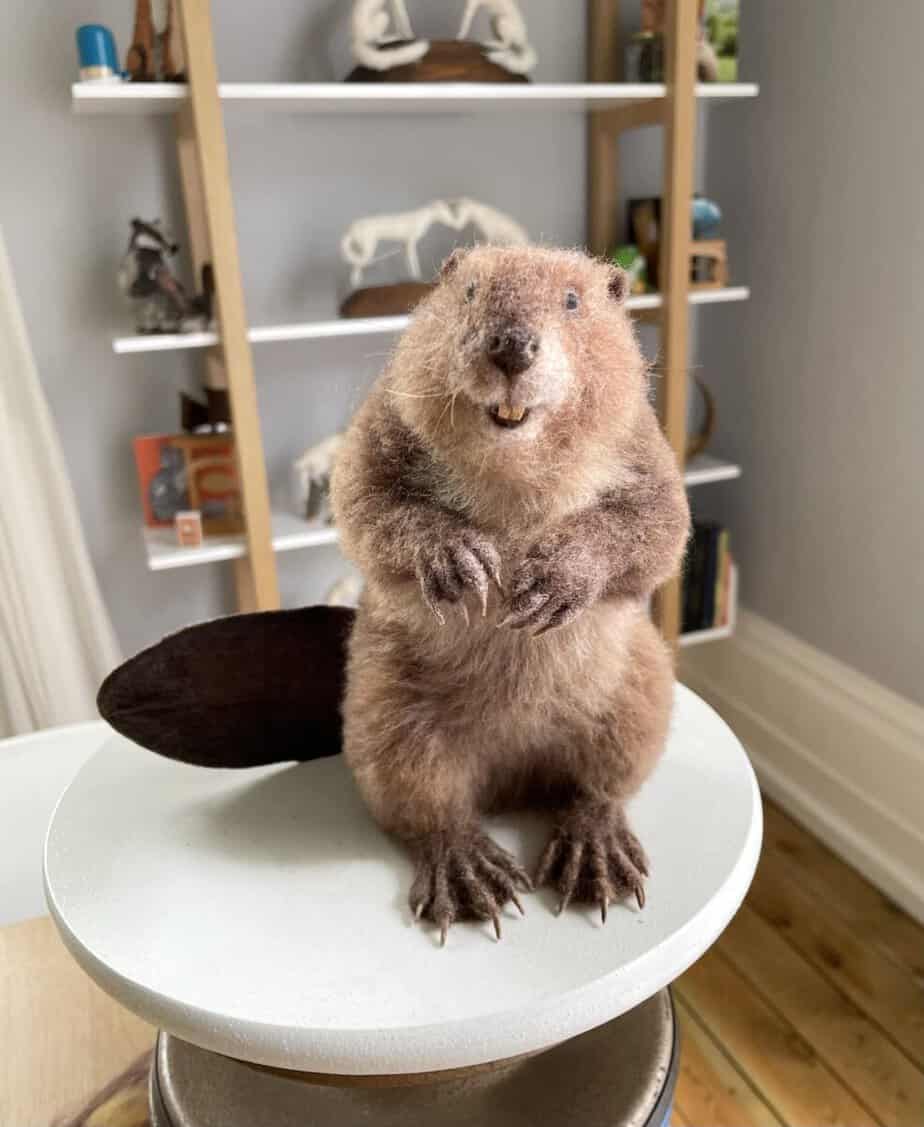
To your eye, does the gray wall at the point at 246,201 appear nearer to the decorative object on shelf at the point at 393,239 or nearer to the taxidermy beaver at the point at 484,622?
the decorative object on shelf at the point at 393,239

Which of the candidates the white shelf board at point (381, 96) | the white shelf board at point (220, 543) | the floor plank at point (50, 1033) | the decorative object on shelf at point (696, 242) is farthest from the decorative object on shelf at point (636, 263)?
the floor plank at point (50, 1033)

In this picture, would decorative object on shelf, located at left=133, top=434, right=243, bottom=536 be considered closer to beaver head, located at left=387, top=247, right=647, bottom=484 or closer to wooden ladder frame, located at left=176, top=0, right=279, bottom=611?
wooden ladder frame, located at left=176, top=0, right=279, bottom=611

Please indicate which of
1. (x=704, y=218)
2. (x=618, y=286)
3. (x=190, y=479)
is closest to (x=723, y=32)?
(x=704, y=218)

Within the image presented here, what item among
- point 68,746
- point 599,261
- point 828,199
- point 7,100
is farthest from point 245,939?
point 828,199

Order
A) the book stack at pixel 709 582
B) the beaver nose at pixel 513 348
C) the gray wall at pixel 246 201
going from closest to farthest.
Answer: the beaver nose at pixel 513 348 → the gray wall at pixel 246 201 → the book stack at pixel 709 582

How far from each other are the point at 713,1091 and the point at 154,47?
1647 mm

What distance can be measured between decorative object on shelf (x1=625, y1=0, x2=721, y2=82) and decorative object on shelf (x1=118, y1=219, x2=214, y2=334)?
80cm

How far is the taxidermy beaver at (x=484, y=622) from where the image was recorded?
1.77 feet

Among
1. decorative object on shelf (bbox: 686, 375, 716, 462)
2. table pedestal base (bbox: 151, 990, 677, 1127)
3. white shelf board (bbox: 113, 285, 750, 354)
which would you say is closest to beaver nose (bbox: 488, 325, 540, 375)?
table pedestal base (bbox: 151, 990, 677, 1127)

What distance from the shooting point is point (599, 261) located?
0.61 meters

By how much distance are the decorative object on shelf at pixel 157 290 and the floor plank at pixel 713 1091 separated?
4.00 feet

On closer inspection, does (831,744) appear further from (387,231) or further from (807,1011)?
(387,231)

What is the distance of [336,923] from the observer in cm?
62

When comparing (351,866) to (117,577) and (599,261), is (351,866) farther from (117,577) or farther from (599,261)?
(117,577)
